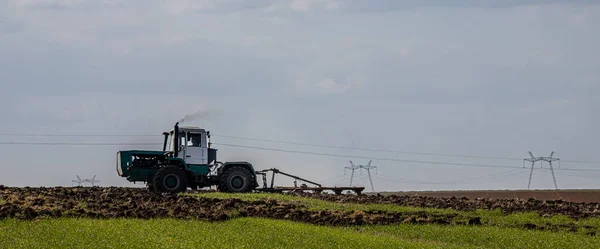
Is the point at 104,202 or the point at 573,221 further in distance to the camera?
the point at 104,202

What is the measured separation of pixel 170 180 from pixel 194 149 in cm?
225

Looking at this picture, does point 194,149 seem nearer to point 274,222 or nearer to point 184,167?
point 184,167

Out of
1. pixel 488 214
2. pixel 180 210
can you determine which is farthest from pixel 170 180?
pixel 488 214

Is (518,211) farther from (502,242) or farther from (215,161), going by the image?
(215,161)

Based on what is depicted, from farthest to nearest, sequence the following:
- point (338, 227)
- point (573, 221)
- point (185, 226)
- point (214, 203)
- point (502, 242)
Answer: point (214, 203)
point (573, 221)
point (338, 227)
point (185, 226)
point (502, 242)

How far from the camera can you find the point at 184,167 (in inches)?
1937

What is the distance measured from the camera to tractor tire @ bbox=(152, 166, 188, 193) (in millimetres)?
48188

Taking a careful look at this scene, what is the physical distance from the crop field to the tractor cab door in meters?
3.51

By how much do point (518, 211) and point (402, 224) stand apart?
10.1 meters

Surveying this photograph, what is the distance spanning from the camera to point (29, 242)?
84.4 feet

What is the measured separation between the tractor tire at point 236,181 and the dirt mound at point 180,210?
6458mm

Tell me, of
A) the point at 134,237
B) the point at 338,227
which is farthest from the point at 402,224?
the point at 134,237

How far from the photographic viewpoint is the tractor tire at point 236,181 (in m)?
49.9

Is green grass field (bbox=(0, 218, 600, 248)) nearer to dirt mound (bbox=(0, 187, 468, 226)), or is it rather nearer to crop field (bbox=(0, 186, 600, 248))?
crop field (bbox=(0, 186, 600, 248))
